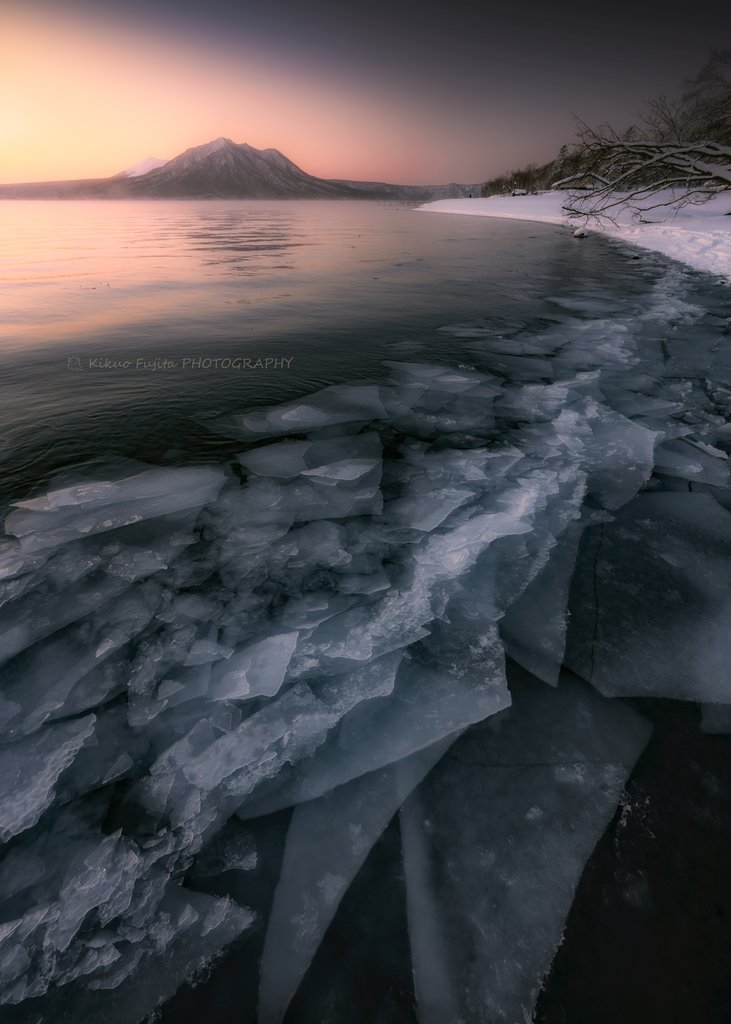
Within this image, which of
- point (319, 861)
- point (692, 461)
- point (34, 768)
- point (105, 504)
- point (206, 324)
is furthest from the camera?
point (206, 324)

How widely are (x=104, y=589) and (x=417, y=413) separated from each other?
9.39 feet

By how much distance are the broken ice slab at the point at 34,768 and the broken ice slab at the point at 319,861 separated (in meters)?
0.75

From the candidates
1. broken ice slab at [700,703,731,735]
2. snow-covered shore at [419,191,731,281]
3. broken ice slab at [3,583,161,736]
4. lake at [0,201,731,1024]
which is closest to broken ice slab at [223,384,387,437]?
lake at [0,201,731,1024]

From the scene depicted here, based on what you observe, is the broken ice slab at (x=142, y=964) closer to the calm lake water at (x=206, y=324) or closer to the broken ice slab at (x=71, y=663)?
the broken ice slab at (x=71, y=663)

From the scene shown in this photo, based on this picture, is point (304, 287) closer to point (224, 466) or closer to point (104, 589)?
point (224, 466)

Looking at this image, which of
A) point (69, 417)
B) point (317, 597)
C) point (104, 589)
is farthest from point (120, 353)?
point (317, 597)

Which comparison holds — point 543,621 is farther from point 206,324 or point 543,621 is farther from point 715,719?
point 206,324

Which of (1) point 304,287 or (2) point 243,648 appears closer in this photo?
(2) point 243,648

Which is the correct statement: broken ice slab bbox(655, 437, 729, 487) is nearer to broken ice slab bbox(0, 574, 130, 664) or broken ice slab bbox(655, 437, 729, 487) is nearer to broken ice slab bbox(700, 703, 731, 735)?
broken ice slab bbox(700, 703, 731, 735)

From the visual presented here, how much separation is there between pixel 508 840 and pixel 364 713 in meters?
0.56

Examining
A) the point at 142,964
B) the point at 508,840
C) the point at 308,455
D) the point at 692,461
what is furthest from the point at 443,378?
the point at 142,964

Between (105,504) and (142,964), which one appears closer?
(142,964)

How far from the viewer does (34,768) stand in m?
1.42

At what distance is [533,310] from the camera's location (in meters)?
7.43
